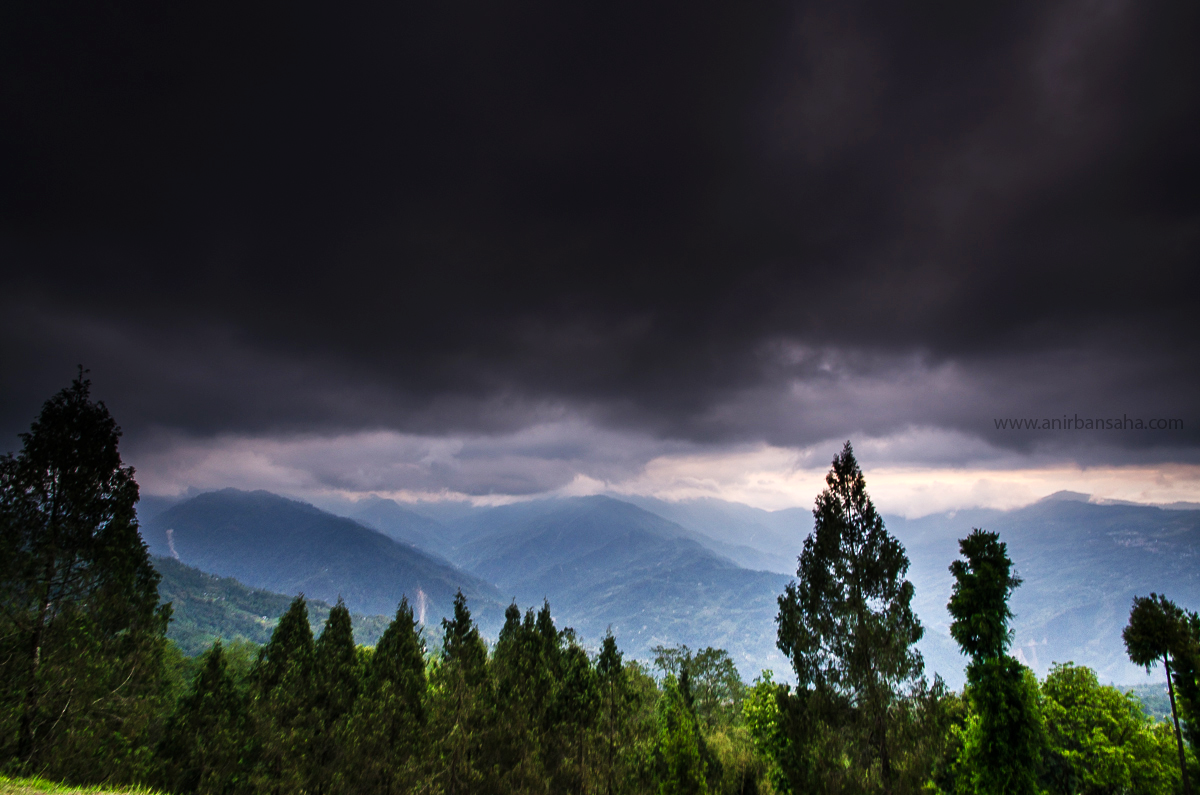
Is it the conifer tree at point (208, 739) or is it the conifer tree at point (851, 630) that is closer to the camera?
the conifer tree at point (851, 630)

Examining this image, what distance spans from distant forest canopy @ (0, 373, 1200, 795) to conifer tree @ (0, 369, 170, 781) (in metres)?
0.06

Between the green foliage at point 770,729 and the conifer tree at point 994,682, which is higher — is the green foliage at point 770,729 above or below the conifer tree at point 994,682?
below

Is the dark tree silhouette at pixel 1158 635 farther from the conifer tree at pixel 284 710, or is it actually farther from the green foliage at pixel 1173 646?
the conifer tree at pixel 284 710

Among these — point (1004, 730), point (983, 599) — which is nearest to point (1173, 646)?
point (1004, 730)

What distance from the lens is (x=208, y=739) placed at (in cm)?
2622

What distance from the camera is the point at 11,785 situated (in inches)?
497

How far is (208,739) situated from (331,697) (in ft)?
19.3

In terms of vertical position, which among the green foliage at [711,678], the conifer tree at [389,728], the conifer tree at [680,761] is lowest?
the green foliage at [711,678]

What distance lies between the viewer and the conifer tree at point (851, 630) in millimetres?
21000

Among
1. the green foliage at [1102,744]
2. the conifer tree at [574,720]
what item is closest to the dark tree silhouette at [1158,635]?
the green foliage at [1102,744]

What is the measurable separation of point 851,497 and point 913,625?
544 cm

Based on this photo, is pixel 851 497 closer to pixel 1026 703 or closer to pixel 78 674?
pixel 1026 703

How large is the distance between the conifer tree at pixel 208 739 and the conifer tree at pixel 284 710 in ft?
3.78

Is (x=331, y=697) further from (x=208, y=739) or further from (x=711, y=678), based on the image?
(x=711, y=678)
